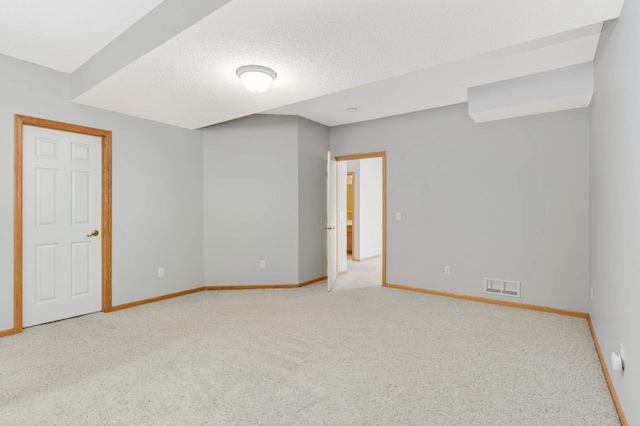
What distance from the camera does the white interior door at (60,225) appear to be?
3295mm

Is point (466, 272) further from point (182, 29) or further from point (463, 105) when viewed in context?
point (182, 29)

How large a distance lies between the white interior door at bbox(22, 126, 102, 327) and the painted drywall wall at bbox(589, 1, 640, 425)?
4.48 metres

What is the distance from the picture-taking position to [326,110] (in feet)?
15.0

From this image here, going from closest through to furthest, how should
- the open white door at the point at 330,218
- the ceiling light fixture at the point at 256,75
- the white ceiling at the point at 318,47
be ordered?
the white ceiling at the point at 318,47 < the ceiling light fixture at the point at 256,75 < the open white door at the point at 330,218

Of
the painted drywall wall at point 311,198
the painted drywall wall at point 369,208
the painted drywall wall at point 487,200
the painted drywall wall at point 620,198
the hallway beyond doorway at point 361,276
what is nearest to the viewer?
the painted drywall wall at point 620,198

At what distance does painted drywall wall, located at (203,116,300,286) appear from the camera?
4.84 metres

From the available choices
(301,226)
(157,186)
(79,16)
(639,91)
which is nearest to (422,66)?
(639,91)

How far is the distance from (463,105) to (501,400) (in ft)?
11.2

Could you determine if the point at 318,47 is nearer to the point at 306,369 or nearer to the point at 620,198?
the point at 620,198

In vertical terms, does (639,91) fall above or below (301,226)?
above

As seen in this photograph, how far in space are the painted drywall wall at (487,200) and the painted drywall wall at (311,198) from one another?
25.7 inches

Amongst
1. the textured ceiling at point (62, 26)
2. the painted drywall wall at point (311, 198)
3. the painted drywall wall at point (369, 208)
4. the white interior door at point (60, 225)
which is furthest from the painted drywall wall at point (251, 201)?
the painted drywall wall at point (369, 208)

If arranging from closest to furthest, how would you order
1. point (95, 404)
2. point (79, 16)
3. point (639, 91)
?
1. point (639, 91)
2. point (95, 404)
3. point (79, 16)

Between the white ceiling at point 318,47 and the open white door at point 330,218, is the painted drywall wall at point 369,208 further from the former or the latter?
the white ceiling at point 318,47
